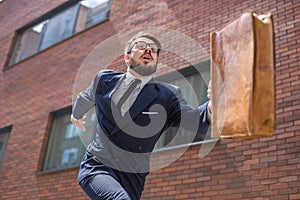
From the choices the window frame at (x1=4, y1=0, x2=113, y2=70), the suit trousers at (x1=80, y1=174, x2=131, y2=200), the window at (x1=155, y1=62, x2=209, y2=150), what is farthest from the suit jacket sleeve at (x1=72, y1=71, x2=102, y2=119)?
the window frame at (x1=4, y1=0, x2=113, y2=70)

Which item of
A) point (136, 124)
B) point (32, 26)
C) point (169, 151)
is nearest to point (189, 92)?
point (169, 151)

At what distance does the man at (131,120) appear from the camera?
2.55 meters

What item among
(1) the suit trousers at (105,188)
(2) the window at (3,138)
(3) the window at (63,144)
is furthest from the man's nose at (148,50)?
(2) the window at (3,138)

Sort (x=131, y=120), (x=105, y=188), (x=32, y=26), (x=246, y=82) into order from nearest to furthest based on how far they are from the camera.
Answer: (x=246, y=82) < (x=105, y=188) < (x=131, y=120) < (x=32, y=26)

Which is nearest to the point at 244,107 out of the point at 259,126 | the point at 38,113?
the point at 259,126

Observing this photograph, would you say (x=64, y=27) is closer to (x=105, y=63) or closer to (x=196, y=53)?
(x=105, y=63)

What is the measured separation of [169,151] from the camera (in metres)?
6.53

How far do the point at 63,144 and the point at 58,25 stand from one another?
11.4 feet

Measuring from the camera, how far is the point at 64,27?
10.5 meters

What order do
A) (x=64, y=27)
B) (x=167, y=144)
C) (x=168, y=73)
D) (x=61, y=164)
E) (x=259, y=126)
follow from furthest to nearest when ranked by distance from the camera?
(x=64, y=27) < (x=61, y=164) < (x=168, y=73) < (x=167, y=144) < (x=259, y=126)

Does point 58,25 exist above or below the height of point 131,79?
above

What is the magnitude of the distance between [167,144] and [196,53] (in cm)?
159

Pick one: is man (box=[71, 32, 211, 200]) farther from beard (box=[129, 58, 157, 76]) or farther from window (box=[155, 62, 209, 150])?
window (box=[155, 62, 209, 150])

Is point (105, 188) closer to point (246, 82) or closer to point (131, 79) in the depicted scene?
point (131, 79)
